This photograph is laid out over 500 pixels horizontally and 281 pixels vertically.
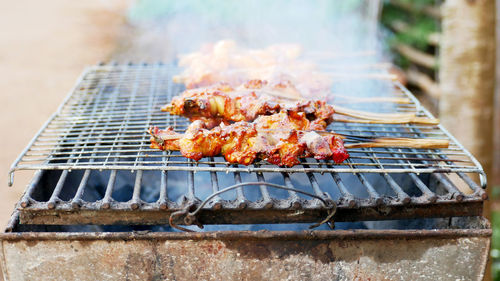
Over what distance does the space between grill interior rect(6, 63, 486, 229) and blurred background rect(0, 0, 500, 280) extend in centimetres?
100

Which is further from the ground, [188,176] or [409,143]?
[409,143]

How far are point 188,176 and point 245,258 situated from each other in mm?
634

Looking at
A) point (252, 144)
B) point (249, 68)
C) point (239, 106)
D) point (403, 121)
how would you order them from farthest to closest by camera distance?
point (249, 68) < point (239, 106) < point (403, 121) < point (252, 144)

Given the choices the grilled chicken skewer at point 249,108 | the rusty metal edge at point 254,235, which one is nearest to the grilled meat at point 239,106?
the grilled chicken skewer at point 249,108

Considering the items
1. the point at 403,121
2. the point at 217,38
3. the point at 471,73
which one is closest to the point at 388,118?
the point at 403,121

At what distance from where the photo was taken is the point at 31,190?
2678 mm

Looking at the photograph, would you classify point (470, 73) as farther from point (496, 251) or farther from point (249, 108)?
point (249, 108)

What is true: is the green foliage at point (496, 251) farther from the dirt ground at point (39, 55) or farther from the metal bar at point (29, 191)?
the dirt ground at point (39, 55)

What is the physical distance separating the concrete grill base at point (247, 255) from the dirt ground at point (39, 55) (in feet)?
14.7

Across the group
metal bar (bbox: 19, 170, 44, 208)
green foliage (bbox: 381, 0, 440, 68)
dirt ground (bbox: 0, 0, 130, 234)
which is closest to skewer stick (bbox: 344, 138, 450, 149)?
metal bar (bbox: 19, 170, 44, 208)

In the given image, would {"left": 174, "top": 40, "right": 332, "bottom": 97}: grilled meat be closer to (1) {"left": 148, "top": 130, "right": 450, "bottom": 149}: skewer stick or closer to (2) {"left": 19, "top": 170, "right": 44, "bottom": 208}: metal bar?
(1) {"left": 148, "top": 130, "right": 450, "bottom": 149}: skewer stick

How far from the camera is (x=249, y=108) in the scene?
3557 millimetres

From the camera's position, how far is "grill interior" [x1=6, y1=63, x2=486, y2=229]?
2.48 metres

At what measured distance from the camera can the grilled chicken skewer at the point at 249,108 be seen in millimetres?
3453
